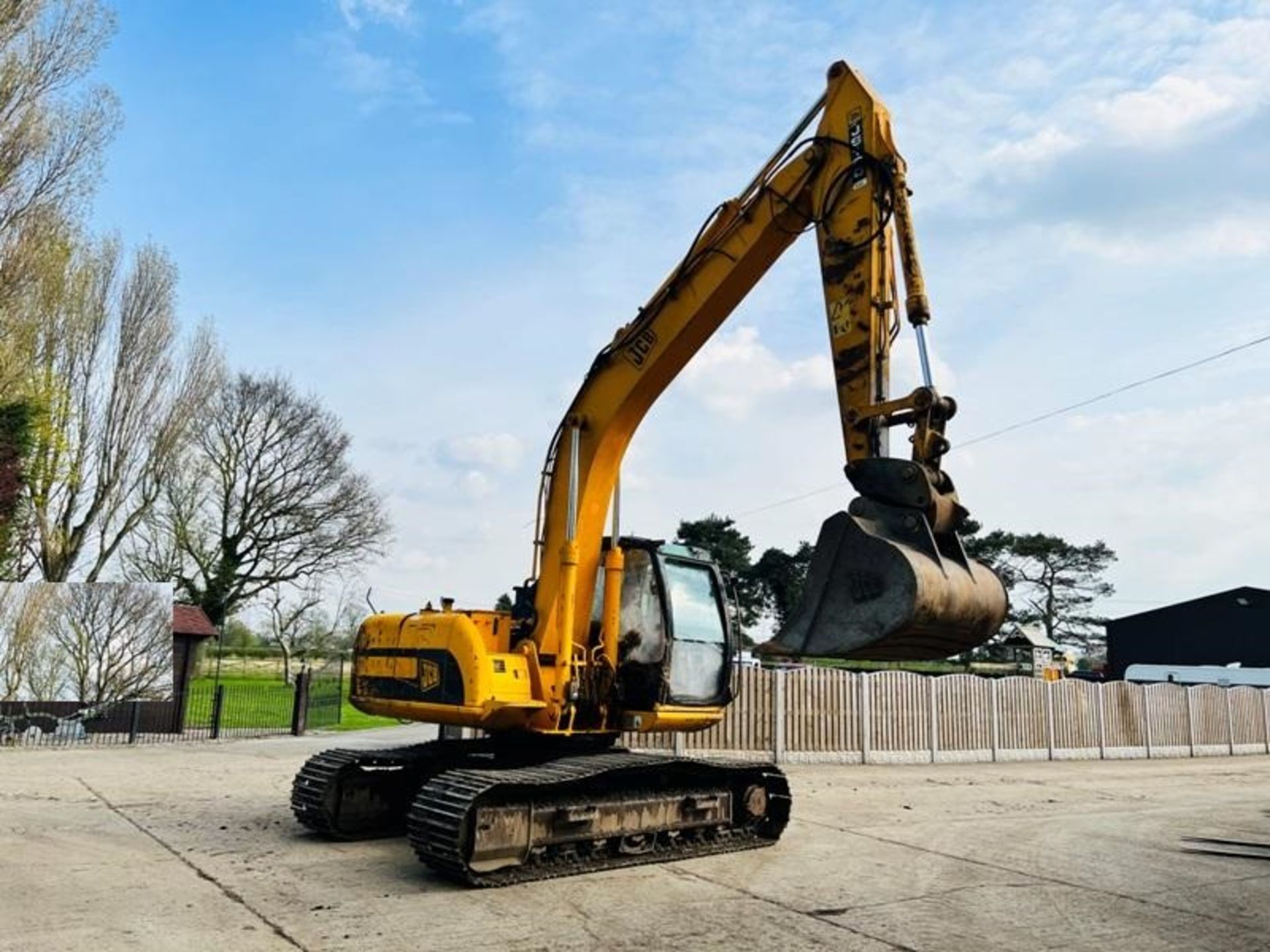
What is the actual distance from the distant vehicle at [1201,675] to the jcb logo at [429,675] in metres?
28.7

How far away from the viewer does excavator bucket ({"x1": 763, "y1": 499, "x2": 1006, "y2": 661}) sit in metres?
5.09

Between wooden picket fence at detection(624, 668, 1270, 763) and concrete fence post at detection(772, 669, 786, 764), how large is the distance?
14 mm

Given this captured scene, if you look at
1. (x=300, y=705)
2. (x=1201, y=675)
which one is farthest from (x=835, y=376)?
(x=1201, y=675)

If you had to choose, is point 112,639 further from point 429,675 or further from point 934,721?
point 934,721

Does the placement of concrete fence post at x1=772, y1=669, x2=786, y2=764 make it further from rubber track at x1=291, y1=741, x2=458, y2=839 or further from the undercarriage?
rubber track at x1=291, y1=741, x2=458, y2=839

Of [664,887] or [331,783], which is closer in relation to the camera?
[664,887]

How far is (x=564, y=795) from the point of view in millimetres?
7352

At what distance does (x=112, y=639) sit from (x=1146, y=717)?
2151cm

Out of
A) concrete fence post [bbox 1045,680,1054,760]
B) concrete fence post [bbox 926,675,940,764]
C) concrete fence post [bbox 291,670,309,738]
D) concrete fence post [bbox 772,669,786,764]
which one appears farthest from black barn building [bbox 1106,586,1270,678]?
concrete fence post [bbox 291,670,309,738]

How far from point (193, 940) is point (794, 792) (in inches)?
325

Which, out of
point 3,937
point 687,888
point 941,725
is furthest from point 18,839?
point 941,725

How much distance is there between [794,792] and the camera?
12227 mm

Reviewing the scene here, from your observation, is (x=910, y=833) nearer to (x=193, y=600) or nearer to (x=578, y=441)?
(x=578, y=441)

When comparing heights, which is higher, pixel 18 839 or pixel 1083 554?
pixel 1083 554
